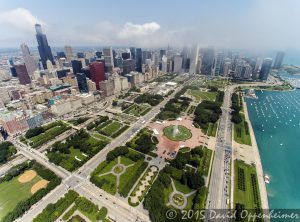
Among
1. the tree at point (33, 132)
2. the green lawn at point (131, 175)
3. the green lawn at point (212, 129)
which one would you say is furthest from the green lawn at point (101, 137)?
the green lawn at point (212, 129)

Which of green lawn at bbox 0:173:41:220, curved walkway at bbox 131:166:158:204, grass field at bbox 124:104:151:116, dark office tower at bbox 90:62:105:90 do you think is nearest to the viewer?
green lawn at bbox 0:173:41:220

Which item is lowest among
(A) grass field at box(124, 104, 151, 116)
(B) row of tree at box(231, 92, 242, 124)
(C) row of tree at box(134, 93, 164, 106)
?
(A) grass field at box(124, 104, 151, 116)

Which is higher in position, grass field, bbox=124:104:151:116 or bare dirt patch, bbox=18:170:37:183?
grass field, bbox=124:104:151:116

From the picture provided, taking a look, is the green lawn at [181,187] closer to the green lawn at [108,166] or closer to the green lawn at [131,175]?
the green lawn at [131,175]

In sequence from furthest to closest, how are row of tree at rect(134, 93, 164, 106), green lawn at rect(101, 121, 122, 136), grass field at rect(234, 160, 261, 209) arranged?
row of tree at rect(134, 93, 164, 106), green lawn at rect(101, 121, 122, 136), grass field at rect(234, 160, 261, 209)

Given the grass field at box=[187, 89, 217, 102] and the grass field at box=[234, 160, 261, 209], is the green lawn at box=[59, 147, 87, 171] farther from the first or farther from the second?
the grass field at box=[187, 89, 217, 102]

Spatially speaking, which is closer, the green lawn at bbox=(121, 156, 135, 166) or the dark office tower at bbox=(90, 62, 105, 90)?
the green lawn at bbox=(121, 156, 135, 166)

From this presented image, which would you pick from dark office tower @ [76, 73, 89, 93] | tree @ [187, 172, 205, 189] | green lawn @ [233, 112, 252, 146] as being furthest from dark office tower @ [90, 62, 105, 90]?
tree @ [187, 172, 205, 189]

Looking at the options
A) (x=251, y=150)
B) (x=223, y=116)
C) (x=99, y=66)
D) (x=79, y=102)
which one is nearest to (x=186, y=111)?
(x=223, y=116)
